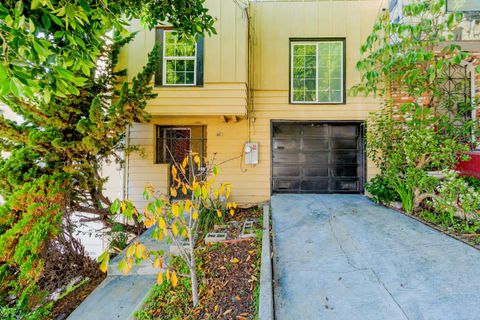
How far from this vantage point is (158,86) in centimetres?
538

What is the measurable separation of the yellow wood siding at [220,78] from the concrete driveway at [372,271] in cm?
308

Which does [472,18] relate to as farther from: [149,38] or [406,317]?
[149,38]

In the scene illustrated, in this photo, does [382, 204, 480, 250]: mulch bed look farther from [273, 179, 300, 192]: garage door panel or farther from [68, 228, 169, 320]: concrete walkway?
[68, 228, 169, 320]: concrete walkway

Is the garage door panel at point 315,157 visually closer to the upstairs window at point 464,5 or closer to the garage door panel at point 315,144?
the garage door panel at point 315,144

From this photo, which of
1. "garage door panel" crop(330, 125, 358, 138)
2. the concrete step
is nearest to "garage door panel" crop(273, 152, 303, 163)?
"garage door panel" crop(330, 125, 358, 138)

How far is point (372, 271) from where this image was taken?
2562mm

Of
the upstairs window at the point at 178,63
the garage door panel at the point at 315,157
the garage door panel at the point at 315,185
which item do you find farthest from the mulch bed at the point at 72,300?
the garage door panel at the point at 315,157

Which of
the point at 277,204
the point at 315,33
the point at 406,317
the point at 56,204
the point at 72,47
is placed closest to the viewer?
the point at 406,317

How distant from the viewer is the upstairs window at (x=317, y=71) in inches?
237

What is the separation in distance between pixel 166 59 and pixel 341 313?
19.7ft

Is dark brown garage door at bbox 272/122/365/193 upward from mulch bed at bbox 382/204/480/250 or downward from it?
upward

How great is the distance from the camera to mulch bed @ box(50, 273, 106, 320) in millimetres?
3160

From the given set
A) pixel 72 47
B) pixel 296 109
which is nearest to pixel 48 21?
pixel 72 47

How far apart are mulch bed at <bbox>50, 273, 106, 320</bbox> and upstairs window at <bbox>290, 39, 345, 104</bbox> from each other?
6076mm
